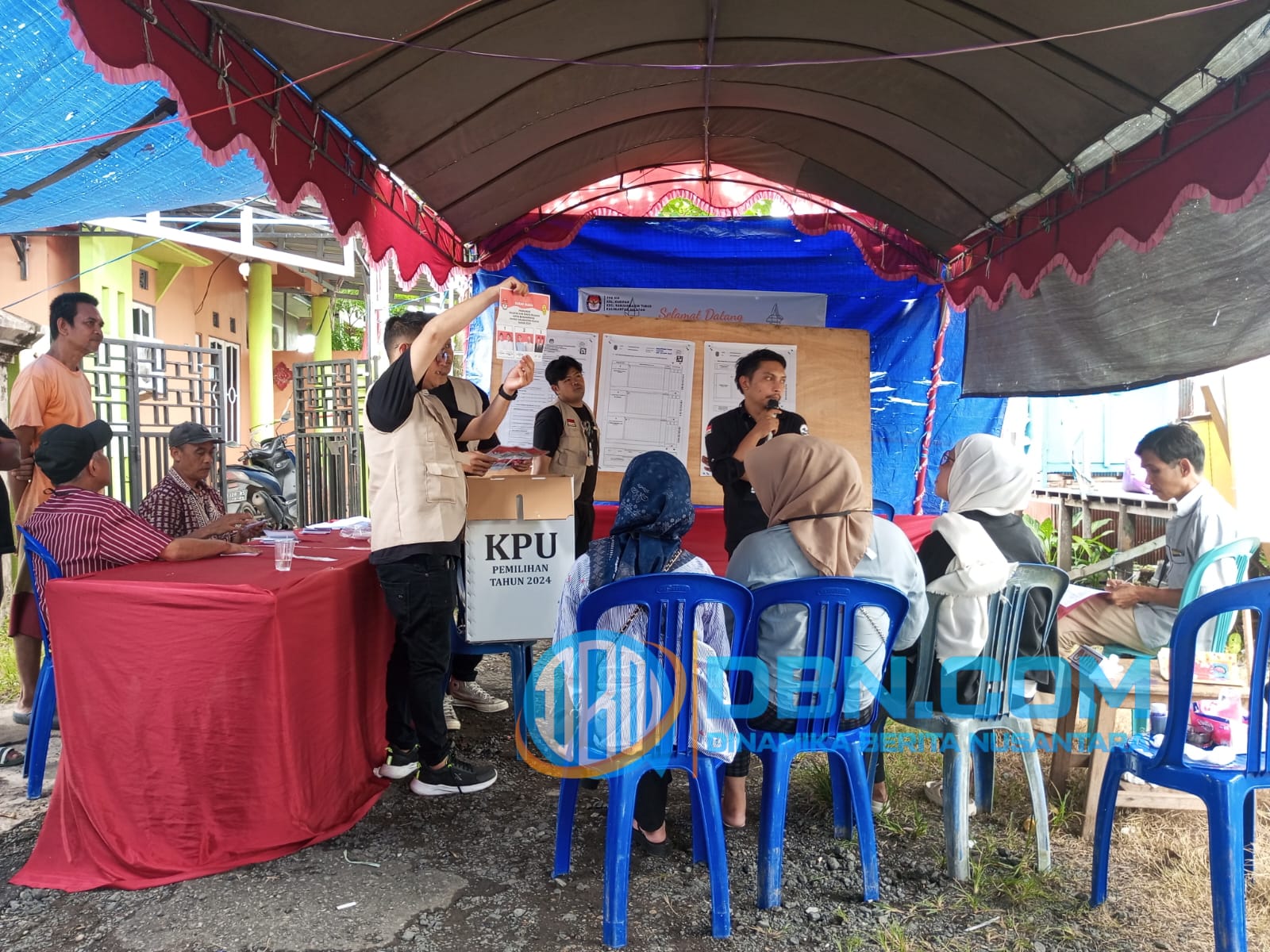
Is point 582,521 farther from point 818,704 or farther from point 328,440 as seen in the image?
point 328,440

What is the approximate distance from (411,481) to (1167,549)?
2.88m

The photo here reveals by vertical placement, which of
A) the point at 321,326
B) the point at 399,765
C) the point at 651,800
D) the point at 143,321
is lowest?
the point at 399,765

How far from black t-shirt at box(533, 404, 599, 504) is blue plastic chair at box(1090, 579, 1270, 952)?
9.82 feet

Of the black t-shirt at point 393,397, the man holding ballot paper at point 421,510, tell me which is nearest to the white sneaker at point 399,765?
the man holding ballot paper at point 421,510

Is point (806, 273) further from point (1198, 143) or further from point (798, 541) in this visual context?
point (798, 541)

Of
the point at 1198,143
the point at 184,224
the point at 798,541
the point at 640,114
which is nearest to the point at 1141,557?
the point at 1198,143

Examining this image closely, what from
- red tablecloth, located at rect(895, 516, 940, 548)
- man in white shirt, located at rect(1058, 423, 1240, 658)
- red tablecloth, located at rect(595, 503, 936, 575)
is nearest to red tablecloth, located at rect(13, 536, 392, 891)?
man in white shirt, located at rect(1058, 423, 1240, 658)

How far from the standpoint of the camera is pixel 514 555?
337 cm

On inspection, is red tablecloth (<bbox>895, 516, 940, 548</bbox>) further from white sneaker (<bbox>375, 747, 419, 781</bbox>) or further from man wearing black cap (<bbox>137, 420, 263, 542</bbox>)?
man wearing black cap (<bbox>137, 420, 263, 542</bbox>)

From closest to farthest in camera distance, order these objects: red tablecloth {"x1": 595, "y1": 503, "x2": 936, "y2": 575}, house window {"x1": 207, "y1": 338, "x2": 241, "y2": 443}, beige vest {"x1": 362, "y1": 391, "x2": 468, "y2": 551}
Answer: beige vest {"x1": 362, "y1": 391, "x2": 468, "y2": 551} < red tablecloth {"x1": 595, "y1": 503, "x2": 936, "y2": 575} < house window {"x1": 207, "y1": 338, "x2": 241, "y2": 443}

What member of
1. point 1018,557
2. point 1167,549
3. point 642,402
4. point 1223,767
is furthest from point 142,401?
point 1223,767

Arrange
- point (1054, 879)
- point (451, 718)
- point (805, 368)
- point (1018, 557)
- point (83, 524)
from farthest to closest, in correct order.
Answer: point (805, 368) < point (451, 718) < point (1018, 557) < point (83, 524) < point (1054, 879)

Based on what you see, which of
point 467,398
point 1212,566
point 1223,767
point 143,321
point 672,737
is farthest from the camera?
point 143,321

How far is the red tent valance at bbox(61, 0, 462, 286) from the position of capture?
214 cm
